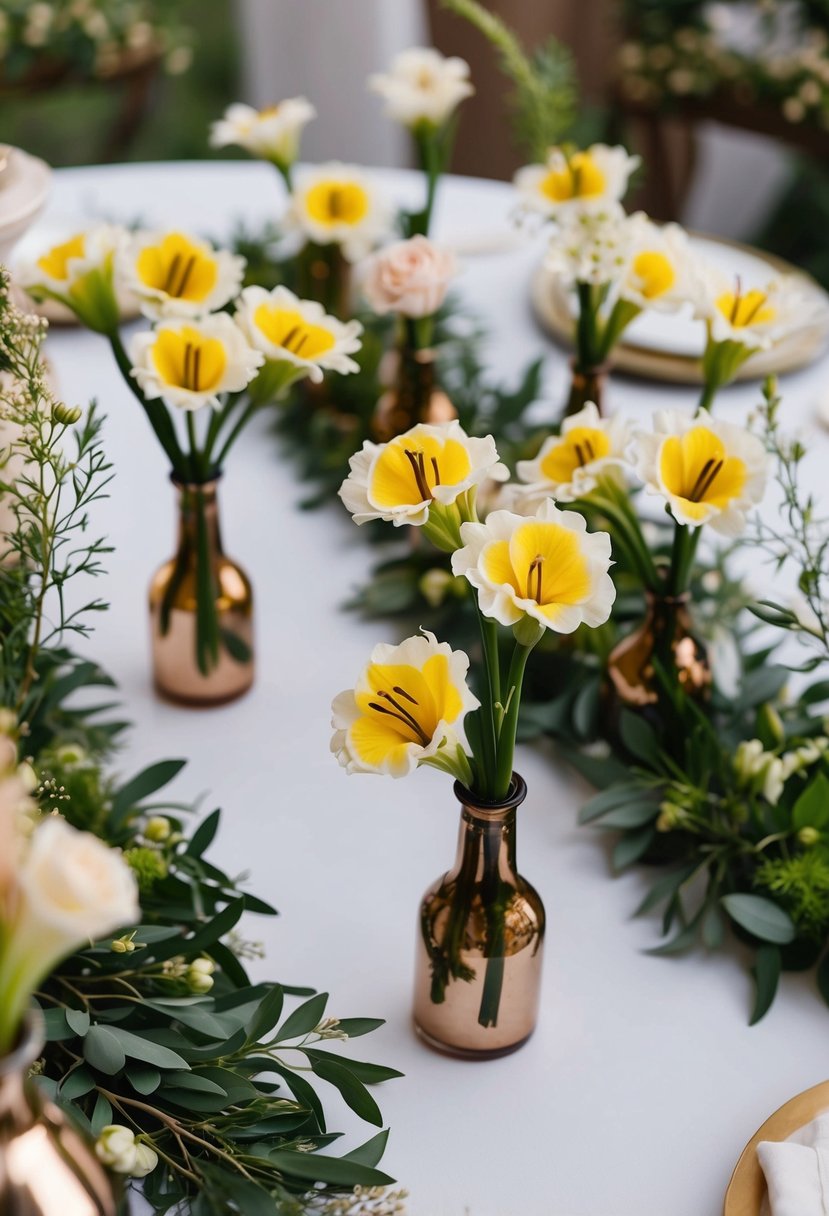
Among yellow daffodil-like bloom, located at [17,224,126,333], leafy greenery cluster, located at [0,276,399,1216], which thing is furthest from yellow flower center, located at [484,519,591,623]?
yellow daffodil-like bloom, located at [17,224,126,333]

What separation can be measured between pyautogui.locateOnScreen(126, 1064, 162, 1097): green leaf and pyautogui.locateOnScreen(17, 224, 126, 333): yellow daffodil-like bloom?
51cm

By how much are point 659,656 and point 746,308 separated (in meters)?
0.26

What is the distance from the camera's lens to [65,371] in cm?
146

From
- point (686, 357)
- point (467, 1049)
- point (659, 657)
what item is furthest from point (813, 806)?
point (686, 357)

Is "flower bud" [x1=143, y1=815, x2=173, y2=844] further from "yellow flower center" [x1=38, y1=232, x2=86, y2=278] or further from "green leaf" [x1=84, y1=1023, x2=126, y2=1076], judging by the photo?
"yellow flower center" [x1=38, y1=232, x2=86, y2=278]

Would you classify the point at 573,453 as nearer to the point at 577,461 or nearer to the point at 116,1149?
the point at 577,461

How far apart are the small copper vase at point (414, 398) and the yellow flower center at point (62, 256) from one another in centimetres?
37

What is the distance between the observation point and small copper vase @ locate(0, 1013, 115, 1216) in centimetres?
52

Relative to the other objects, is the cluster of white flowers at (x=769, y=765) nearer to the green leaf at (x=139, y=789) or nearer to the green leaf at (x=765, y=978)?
the green leaf at (x=765, y=978)

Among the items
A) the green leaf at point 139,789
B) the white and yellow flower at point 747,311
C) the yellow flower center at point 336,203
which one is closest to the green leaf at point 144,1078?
the green leaf at point 139,789

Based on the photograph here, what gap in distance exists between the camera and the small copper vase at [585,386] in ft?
3.83

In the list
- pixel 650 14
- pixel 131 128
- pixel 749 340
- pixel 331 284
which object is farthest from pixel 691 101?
pixel 749 340

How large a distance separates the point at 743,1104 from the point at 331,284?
3.20 ft

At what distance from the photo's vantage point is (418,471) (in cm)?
68
